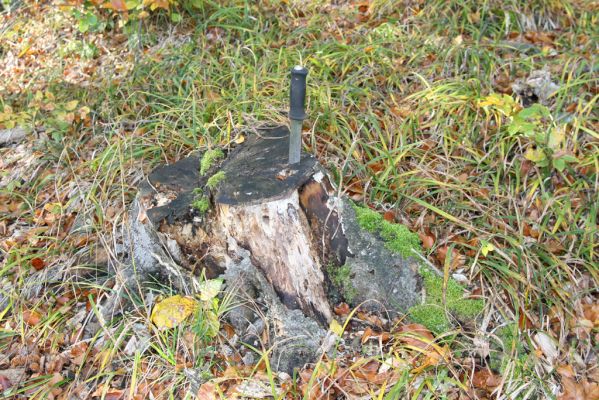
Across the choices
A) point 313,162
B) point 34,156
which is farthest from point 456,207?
point 34,156

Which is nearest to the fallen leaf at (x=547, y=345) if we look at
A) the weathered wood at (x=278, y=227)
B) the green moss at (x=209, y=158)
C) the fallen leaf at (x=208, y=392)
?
the weathered wood at (x=278, y=227)

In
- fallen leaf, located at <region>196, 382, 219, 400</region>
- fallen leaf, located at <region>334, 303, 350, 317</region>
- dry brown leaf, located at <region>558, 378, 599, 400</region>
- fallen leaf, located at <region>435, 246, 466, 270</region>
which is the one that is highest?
fallen leaf, located at <region>435, 246, 466, 270</region>

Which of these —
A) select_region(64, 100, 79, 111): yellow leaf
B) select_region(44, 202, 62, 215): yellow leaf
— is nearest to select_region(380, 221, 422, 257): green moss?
select_region(44, 202, 62, 215): yellow leaf

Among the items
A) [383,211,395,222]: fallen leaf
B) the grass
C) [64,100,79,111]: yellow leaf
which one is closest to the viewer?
the grass

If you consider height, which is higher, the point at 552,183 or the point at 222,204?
the point at 222,204

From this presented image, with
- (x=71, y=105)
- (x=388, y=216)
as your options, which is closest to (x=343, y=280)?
(x=388, y=216)

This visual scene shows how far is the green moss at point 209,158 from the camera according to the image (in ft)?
9.08

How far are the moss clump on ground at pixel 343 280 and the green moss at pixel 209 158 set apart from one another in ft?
2.80

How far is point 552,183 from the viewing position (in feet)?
10.3

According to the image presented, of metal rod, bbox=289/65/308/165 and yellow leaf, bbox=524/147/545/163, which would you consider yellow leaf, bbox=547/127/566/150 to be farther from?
metal rod, bbox=289/65/308/165

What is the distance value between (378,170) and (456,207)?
0.53 m

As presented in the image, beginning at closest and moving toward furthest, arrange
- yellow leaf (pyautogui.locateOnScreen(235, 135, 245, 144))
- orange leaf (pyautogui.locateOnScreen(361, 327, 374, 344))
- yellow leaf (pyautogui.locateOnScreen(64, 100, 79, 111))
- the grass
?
orange leaf (pyautogui.locateOnScreen(361, 327, 374, 344))
the grass
yellow leaf (pyautogui.locateOnScreen(235, 135, 245, 144))
yellow leaf (pyautogui.locateOnScreen(64, 100, 79, 111))

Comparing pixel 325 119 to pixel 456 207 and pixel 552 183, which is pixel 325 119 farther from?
pixel 552 183

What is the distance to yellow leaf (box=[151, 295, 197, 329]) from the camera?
8.34 ft
